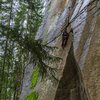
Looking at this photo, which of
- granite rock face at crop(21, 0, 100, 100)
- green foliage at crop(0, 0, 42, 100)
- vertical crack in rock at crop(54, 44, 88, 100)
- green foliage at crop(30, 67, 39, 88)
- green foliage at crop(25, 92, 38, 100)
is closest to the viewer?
granite rock face at crop(21, 0, 100, 100)

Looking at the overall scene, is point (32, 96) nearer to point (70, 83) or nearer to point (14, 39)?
point (70, 83)

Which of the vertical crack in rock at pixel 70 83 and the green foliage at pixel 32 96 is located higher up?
the vertical crack in rock at pixel 70 83

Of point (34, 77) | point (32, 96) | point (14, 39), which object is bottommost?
point (32, 96)

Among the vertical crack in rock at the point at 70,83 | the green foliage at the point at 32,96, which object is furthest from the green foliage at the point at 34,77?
the vertical crack in rock at the point at 70,83

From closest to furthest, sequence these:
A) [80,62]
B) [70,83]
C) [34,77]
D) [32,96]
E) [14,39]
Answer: [14,39] < [80,62] < [70,83] < [32,96] < [34,77]

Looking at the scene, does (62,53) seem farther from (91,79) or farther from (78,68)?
(91,79)

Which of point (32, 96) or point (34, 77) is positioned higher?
point (34, 77)

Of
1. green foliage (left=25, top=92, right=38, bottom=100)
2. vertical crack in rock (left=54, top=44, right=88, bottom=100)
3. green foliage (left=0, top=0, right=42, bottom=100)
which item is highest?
green foliage (left=0, top=0, right=42, bottom=100)

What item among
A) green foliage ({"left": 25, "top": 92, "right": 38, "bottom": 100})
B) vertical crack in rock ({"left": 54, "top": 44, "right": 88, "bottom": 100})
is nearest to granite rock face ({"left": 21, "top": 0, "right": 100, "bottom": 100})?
vertical crack in rock ({"left": 54, "top": 44, "right": 88, "bottom": 100})

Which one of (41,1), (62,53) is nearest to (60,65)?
(62,53)

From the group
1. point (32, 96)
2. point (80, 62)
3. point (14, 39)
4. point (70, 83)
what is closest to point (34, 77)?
point (32, 96)

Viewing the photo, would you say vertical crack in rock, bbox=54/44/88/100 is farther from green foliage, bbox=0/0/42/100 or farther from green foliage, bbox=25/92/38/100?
green foliage, bbox=25/92/38/100

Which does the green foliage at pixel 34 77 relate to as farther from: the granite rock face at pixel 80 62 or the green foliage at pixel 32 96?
the granite rock face at pixel 80 62

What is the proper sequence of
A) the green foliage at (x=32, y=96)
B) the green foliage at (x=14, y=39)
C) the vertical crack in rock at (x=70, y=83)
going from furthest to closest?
1. the green foliage at (x=32, y=96)
2. the vertical crack in rock at (x=70, y=83)
3. the green foliage at (x=14, y=39)
